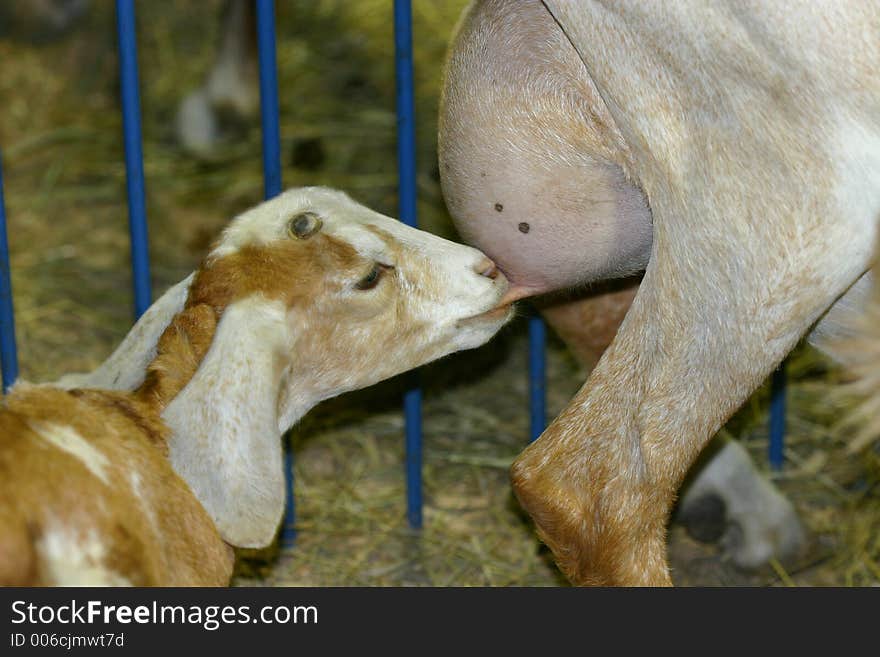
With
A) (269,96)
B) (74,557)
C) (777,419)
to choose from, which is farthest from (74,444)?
(777,419)

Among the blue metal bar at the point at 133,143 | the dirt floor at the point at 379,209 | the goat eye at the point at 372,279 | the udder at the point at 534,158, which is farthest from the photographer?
the dirt floor at the point at 379,209

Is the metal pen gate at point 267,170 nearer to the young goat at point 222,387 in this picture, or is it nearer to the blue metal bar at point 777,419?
the young goat at point 222,387

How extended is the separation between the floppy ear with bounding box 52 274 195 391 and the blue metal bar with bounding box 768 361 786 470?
1.95 metres

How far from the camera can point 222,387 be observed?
2.52 metres

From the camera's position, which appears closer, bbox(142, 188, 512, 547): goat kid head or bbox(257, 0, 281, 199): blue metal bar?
bbox(142, 188, 512, 547): goat kid head

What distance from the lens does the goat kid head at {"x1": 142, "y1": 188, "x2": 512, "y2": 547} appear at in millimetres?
2543

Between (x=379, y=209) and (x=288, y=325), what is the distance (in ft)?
8.03

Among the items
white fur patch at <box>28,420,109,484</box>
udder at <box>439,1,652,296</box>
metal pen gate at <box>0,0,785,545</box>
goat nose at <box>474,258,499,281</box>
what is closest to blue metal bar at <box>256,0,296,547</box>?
metal pen gate at <box>0,0,785,545</box>

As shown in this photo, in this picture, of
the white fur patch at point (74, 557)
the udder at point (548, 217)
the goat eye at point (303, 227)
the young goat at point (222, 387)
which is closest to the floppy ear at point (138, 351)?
the young goat at point (222, 387)

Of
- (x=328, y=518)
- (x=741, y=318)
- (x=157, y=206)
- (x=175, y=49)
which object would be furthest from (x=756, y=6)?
(x=175, y=49)

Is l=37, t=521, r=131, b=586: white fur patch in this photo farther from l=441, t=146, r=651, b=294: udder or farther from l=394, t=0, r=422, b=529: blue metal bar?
l=394, t=0, r=422, b=529: blue metal bar

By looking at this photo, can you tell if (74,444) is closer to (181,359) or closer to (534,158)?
(181,359)

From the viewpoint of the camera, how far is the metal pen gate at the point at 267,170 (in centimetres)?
332

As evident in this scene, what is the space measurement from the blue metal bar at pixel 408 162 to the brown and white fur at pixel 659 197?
0.42m
